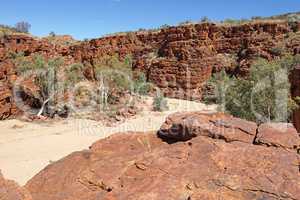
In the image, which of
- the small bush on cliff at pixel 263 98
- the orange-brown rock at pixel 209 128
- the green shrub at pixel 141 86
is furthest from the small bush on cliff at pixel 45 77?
the orange-brown rock at pixel 209 128

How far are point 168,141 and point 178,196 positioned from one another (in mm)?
2239

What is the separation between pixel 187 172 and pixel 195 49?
26842mm

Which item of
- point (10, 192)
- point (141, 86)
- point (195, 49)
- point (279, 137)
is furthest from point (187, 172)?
point (195, 49)

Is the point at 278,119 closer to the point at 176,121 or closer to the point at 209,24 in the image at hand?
the point at 176,121

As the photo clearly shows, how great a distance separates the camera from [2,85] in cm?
1900

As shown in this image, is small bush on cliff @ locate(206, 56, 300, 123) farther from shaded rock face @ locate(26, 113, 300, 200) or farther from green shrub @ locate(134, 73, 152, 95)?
green shrub @ locate(134, 73, 152, 95)

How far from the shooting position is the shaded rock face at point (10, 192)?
3.64 metres

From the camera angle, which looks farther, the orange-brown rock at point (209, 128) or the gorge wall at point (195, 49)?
the gorge wall at point (195, 49)

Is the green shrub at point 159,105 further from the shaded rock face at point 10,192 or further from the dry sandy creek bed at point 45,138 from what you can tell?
the shaded rock face at point 10,192

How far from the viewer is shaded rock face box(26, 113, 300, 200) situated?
3.86 meters

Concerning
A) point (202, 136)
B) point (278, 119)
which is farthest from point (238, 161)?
point (278, 119)

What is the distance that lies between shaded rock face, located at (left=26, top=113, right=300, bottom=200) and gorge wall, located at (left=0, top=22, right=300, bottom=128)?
918 inches

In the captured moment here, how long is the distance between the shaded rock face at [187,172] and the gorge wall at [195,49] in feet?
76.5

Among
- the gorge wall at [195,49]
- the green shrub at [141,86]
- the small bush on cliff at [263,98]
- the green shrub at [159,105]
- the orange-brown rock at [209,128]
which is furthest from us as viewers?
the gorge wall at [195,49]
